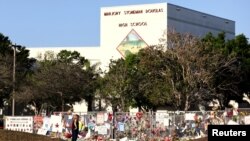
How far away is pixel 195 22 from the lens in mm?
107312

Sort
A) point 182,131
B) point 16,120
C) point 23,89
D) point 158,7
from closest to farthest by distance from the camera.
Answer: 1. point 182,131
2. point 16,120
3. point 23,89
4. point 158,7

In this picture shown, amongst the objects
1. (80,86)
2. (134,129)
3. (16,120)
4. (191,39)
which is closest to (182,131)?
(134,129)

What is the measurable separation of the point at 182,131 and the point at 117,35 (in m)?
67.2

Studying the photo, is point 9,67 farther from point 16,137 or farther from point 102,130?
point 16,137

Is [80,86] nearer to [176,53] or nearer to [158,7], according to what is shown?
[176,53]

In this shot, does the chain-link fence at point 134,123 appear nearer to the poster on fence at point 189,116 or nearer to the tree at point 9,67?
the poster on fence at point 189,116

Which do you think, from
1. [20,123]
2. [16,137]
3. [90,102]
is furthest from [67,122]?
[90,102]

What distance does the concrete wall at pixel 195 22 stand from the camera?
330 feet

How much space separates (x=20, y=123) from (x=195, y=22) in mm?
68328

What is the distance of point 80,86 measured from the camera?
3004 inches

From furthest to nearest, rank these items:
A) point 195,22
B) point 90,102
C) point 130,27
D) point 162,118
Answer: point 195,22, point 130,27, point 90,102, point 162,118

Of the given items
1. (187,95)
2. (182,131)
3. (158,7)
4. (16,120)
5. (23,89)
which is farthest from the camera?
(158,7)

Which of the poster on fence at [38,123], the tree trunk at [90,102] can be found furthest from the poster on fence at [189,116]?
the tree trunk at [90,102]

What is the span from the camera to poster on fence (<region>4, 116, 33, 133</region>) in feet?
140
